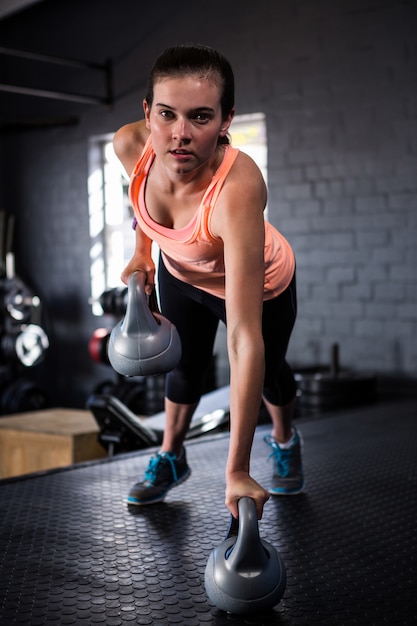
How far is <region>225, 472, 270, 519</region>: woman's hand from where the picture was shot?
1312 mm

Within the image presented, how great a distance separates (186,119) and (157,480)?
43.7 inches

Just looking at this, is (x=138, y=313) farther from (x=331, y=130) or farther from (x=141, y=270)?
(x=331, y=130)

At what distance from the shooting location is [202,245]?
160cm

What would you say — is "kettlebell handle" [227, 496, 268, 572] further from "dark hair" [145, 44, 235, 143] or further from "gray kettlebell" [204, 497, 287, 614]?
"dark hair" [145, 44, 235, 143]

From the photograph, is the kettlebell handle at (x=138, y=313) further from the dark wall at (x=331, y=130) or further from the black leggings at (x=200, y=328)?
the dark wall at (x=331, y=130)

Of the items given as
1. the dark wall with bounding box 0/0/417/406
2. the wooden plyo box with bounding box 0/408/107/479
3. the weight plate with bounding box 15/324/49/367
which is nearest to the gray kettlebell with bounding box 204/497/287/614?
the wooden plyo box with bounding box 0/408/107/479

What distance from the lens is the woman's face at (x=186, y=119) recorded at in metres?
1.41

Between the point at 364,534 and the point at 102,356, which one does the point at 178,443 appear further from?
the point at 102,356

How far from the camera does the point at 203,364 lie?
2121 millimetres

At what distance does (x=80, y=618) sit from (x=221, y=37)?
4851 mm

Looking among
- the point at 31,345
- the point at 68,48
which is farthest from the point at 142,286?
the point at 68,48

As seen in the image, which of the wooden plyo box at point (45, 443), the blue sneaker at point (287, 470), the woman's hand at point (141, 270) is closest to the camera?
the woman's hand at point (141, 270)

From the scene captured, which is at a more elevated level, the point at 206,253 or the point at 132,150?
the point at 132,150

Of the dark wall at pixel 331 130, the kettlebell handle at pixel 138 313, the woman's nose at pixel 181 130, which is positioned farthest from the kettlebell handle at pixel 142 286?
the dark wall at pixel 331 130
